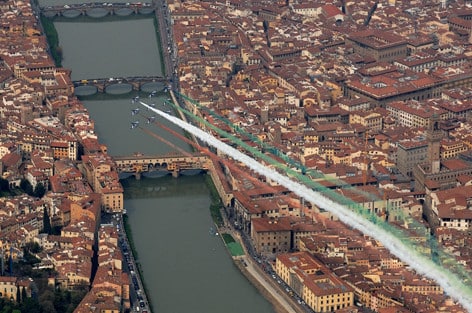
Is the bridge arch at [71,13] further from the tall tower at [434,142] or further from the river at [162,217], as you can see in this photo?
the tall tower at [434,142]

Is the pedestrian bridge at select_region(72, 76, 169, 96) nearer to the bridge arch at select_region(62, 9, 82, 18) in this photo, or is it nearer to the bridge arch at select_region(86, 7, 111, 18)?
the bridge arch at select_region(62, 9, 82, 18)

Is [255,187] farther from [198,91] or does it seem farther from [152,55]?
[152,55]

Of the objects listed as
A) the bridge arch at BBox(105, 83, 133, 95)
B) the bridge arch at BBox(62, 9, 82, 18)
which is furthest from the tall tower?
the bridge arch at BBox(62, 9, 82, 18)

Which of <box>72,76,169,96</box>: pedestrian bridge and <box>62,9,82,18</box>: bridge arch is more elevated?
<box>72,76,169,96</box>: pedestrian bridge

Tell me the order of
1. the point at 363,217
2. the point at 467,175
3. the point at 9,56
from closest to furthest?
the point at 363,217 → the point at 467,175 → the point at 9,56

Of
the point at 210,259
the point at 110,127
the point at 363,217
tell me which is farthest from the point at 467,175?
the point at 110,127

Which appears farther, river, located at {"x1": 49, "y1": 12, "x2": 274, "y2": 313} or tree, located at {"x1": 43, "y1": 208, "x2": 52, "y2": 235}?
tree, located at {"x1": 43, "y1": 208, "x2": 52, "y2": 235}

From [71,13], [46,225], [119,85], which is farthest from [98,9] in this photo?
[46,225]
